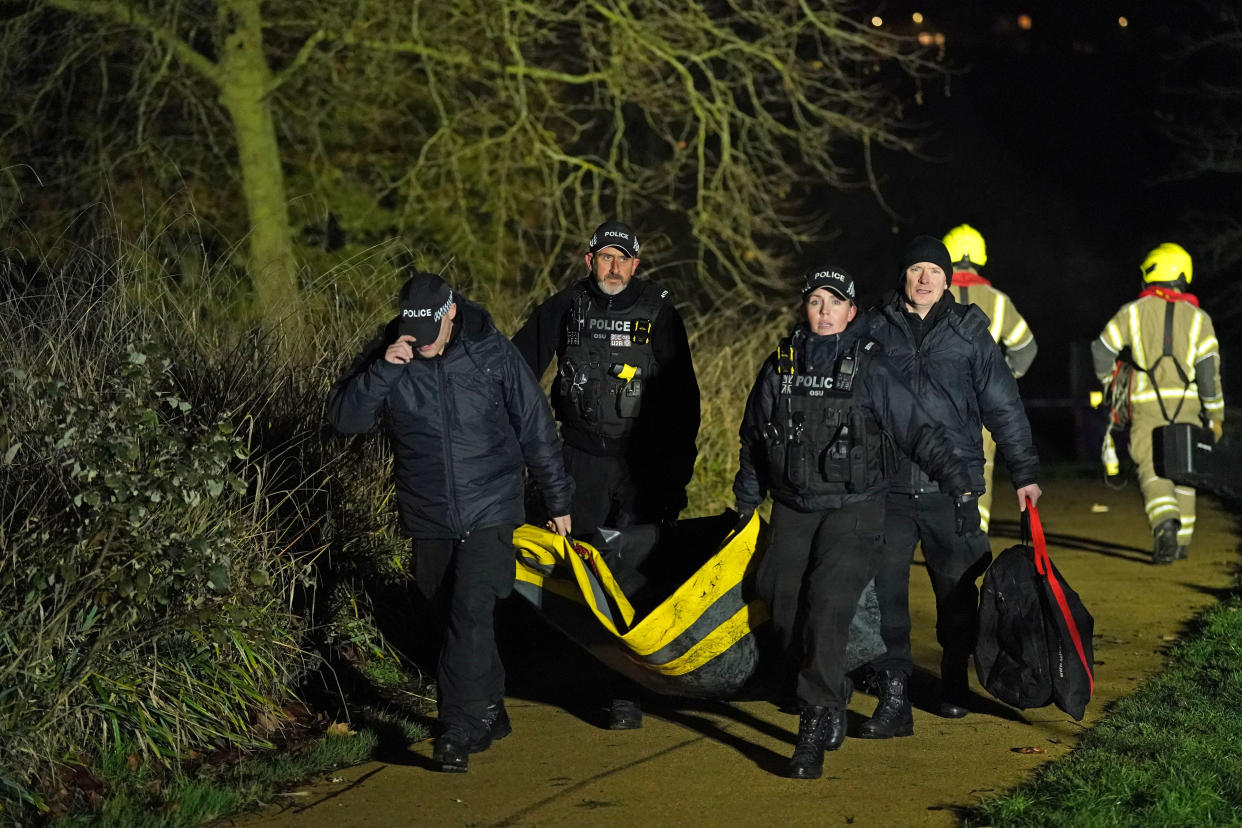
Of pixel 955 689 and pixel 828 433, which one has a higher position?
pixel 828 433

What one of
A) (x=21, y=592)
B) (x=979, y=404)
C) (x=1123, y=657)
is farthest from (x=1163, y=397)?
(x=21, y=592)

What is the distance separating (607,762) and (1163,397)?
612 cm

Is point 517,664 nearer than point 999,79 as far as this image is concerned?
Yes

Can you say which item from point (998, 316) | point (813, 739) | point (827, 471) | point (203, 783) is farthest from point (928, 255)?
point (203, 783)

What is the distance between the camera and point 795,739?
21.6 ft

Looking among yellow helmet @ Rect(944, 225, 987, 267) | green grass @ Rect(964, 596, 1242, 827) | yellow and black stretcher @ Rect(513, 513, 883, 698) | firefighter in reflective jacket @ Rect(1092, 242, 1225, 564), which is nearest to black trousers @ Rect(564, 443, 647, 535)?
yellow and black stretcher @ Rect(513, 513, 883, 698)

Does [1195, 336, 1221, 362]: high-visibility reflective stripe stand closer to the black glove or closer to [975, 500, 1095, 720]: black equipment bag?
[975, 500, 1095, 720]: black equipment bag

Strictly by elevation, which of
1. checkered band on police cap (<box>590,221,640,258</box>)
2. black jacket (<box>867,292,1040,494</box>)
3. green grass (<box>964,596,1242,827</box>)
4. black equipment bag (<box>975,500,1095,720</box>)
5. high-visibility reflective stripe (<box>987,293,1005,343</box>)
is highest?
checkered band on police cap (<box>590,221,640,258</box>)

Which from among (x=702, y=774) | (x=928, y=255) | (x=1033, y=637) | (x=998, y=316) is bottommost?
(x=702, y=774)

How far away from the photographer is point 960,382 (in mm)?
6871

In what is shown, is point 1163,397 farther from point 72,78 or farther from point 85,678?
point 72,78

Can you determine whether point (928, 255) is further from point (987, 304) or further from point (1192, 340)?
point (1192, 340)

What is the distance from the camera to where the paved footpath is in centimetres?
558

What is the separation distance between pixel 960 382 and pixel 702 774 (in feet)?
6.50
